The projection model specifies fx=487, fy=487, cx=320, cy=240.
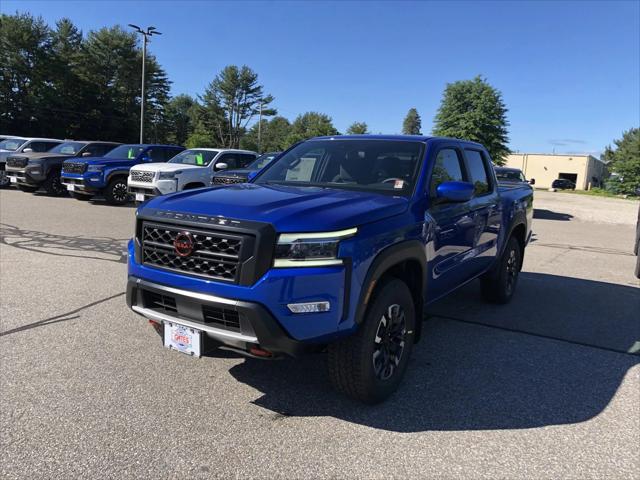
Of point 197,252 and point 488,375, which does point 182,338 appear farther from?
point 488,375

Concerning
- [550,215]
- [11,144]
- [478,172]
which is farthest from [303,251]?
[550,215]

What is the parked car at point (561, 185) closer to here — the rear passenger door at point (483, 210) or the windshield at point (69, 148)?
the windshield at point (69, 148)

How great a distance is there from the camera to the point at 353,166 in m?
4.10

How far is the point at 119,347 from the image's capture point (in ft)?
13.4

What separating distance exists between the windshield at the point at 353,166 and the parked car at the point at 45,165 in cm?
1373

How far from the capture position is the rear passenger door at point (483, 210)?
4805mm

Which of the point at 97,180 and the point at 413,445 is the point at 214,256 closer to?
the point at 413,445

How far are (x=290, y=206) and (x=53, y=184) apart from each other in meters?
15.4

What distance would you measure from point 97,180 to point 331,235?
1294cm

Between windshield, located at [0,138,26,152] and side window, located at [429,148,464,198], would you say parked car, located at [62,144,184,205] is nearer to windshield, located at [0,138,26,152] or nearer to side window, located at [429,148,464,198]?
windshield, located at [0,138,26,152]

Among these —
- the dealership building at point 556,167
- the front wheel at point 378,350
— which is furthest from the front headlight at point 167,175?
the dealership building at point 556,167

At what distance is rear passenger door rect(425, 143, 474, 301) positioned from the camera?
3.82 m

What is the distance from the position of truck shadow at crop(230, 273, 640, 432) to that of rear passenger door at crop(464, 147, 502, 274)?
749 mm

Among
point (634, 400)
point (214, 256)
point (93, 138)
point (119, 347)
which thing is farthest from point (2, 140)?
point (93, 138)
